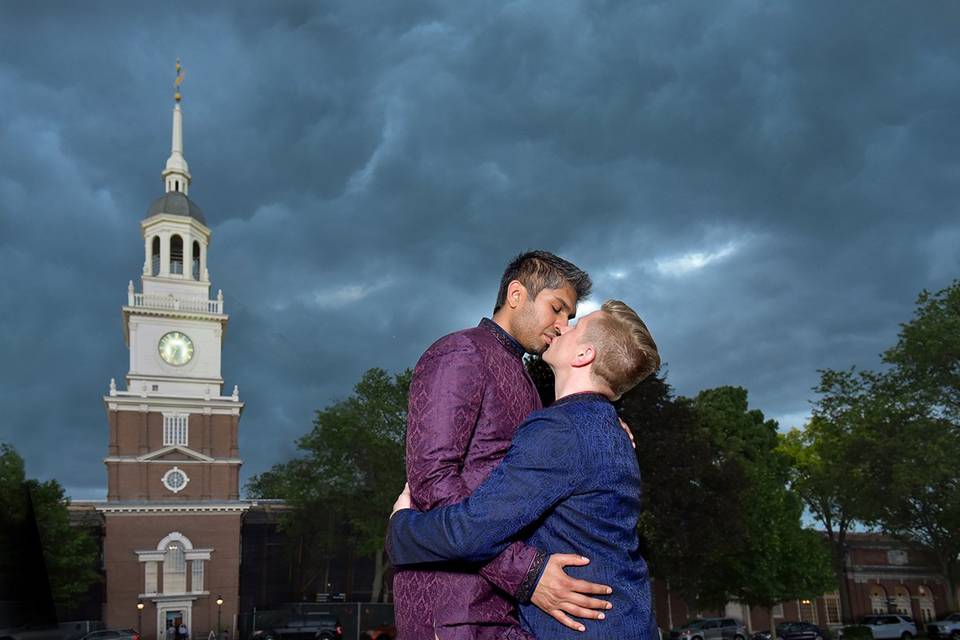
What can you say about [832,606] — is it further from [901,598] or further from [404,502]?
[404,502]

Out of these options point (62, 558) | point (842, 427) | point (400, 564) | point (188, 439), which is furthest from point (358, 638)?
point (400, 564)

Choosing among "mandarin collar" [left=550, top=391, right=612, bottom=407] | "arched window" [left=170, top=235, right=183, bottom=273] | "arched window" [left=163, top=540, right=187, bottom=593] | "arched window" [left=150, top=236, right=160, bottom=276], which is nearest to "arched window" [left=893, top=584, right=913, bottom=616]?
"arched window" [left=163, top=540, right=187, bottom=593]

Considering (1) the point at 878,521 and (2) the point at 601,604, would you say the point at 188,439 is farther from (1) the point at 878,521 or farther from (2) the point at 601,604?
(2) the point at 601,604

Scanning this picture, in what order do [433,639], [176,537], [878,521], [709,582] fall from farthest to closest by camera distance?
[176,537] < [878,521] < [709,582] < [433,639]

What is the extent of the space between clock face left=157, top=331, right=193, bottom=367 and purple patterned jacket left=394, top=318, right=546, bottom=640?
194ft

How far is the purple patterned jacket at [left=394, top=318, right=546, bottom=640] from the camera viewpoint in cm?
349

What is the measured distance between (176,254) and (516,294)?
6275cm

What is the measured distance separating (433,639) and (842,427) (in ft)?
144

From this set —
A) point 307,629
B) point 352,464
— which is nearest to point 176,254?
point 352,464

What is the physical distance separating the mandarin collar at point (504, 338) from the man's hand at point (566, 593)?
116cm

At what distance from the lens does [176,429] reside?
5888cm

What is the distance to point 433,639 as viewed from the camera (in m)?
3.60

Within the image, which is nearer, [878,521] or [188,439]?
[878,521]

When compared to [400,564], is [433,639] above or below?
below
